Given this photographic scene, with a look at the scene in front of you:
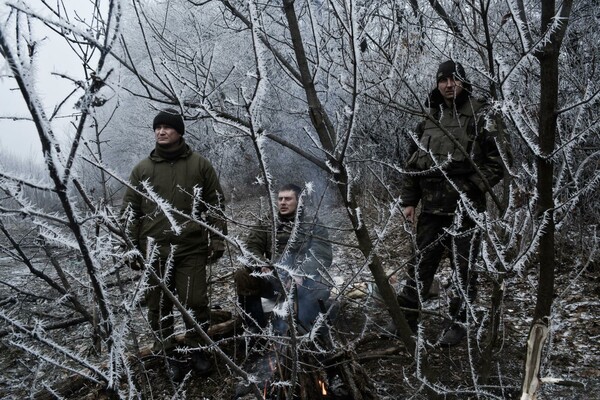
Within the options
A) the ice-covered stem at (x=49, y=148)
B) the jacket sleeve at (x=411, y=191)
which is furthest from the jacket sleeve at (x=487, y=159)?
the ice-covered stem at (x=49, y=148)

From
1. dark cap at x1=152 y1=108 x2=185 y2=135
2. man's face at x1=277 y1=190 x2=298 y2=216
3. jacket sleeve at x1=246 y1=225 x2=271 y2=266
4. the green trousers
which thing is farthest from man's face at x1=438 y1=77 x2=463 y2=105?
the green trousers

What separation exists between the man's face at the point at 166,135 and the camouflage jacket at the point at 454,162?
195cm

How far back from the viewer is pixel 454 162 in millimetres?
3145

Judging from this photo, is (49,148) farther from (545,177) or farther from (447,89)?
(447,89)

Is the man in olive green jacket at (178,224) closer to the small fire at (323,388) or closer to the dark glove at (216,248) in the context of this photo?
the dark glove at (216,248)

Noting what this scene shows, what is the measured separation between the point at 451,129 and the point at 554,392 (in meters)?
1.93

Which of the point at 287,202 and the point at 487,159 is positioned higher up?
the point at 487,159

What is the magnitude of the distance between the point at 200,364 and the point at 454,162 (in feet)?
8.36

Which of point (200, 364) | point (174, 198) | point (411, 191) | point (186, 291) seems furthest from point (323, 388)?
point (174, 198)

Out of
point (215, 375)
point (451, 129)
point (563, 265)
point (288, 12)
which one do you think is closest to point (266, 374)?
point (215, 375)

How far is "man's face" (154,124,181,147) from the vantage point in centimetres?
351

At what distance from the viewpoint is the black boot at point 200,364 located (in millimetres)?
3438

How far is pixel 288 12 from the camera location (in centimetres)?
176

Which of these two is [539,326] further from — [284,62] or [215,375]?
[215,375]
